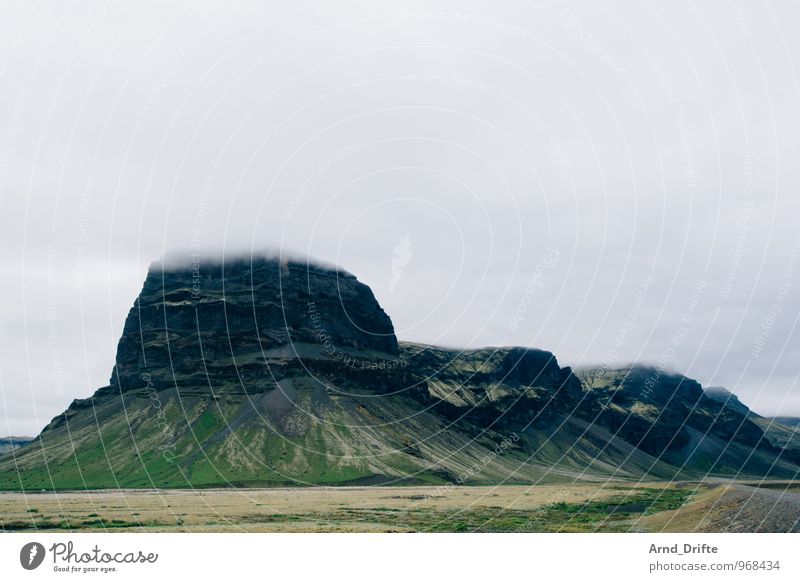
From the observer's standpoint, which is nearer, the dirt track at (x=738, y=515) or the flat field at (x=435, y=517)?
the dirt track at (x=738, y=515)

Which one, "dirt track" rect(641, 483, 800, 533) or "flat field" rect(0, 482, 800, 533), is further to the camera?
"flat field" rect(0, 482, 800, 533)

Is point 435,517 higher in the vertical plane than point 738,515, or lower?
lower

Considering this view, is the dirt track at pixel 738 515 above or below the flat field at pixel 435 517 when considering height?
above

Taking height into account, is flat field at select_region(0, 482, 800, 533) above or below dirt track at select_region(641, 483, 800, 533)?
below

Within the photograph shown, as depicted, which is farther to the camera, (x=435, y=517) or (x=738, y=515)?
(x=435, y=517)
